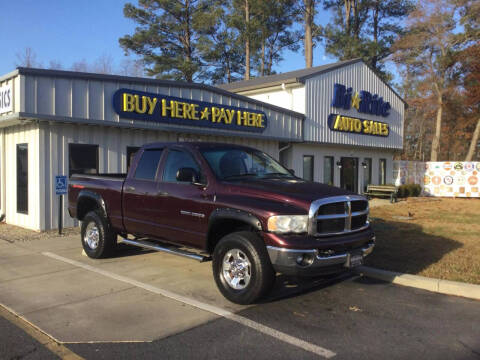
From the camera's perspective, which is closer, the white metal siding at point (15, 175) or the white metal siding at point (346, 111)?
the white metal siding at point (15, 175)

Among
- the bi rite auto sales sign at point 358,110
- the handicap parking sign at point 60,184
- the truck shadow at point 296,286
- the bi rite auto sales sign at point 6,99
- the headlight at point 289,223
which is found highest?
the bi rite auto sales sign at point 358,110

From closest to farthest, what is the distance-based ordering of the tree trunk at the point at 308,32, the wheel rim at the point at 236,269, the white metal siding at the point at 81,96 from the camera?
the wheel rim at the point at 236,269 < the white metal siding at the point at 81,96 < the tree trunk at the point at 308,32

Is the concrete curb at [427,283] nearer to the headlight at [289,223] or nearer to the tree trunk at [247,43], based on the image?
the headlight at [289,223]

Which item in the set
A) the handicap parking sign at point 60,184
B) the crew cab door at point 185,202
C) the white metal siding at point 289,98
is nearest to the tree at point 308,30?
the white metal siding at point 289,98

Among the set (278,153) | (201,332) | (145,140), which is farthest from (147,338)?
(278,153)

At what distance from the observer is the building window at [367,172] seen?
22.2m

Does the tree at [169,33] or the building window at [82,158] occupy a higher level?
the tree at [169,33]

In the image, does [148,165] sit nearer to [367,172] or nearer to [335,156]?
[335,156]

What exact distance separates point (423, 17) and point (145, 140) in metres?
26.9

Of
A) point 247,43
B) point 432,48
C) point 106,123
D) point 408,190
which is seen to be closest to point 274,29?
point 247,43

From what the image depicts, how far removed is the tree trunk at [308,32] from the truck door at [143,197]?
85.4ft

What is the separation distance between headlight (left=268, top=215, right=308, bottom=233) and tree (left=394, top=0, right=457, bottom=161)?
100ft

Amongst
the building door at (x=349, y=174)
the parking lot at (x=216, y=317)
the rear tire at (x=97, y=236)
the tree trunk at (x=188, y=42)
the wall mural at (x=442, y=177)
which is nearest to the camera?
the parking lot at (x=216, y=317)

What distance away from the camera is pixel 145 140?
39.7ft
